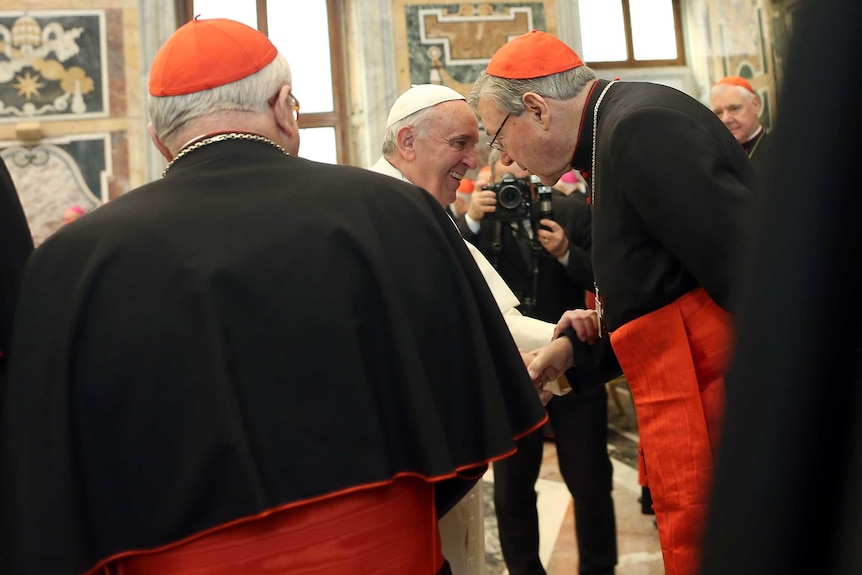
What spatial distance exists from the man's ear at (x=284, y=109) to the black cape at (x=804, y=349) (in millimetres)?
1546

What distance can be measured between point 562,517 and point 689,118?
311 cm

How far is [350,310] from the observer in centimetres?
153

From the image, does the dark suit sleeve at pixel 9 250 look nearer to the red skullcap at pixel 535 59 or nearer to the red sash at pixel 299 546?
Answer: the red sash at pixel 299 546

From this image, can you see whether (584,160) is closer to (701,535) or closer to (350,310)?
(350,310)

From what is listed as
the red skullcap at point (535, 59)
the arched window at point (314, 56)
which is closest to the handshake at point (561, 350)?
the red skullcap at point (535, 59)

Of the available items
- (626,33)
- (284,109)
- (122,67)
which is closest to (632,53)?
(626,33)

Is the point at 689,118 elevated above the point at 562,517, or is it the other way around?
the point at 689,118

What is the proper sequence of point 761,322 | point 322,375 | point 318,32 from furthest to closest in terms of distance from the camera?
point 318,32, point 322,375, point 761,322

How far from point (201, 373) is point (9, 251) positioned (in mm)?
648

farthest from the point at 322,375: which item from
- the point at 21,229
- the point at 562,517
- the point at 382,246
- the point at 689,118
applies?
the point at 562,517

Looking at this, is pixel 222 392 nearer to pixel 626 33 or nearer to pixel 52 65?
pixel 52 65

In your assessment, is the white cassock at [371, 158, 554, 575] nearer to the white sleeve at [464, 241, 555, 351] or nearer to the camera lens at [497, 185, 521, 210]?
the white sleeve at [464, 241, 555, 351]

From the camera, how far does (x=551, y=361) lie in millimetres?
2484

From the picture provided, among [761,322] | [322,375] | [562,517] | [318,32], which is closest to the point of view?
[761,322]
